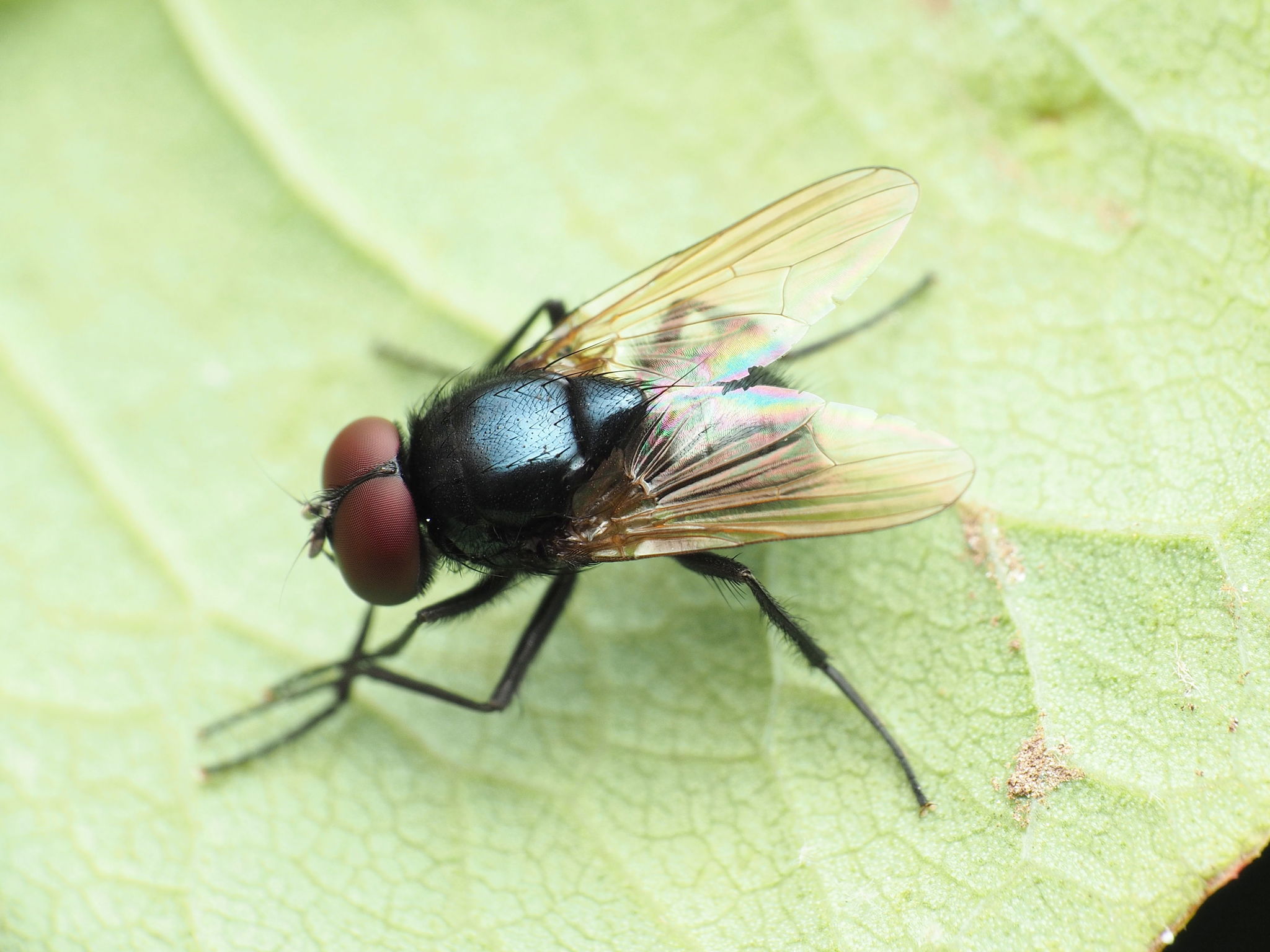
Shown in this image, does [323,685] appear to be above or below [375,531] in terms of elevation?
below

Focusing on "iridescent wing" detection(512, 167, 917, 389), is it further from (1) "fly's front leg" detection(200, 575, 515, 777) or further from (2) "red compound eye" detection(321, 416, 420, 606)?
(1) "fly's front leg" detection(200, 575, 515, 777)

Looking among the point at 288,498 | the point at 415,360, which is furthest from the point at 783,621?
the point at 288,498

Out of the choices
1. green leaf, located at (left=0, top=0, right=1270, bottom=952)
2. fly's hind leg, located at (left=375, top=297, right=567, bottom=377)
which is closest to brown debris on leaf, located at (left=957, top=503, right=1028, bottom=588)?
green leaf, located at (left=0, top=0, right=1270, bottom=952)

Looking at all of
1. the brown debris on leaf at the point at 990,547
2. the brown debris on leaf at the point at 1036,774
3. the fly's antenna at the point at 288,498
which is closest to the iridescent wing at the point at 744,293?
the brown debris on leaf at the point at 990,547

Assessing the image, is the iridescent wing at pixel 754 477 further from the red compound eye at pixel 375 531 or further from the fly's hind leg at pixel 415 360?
the fly's hind leg at pixel 415 360

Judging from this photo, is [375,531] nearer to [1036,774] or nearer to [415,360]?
[415,360]

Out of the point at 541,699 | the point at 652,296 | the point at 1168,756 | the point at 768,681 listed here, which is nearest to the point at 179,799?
the point at 541,699
